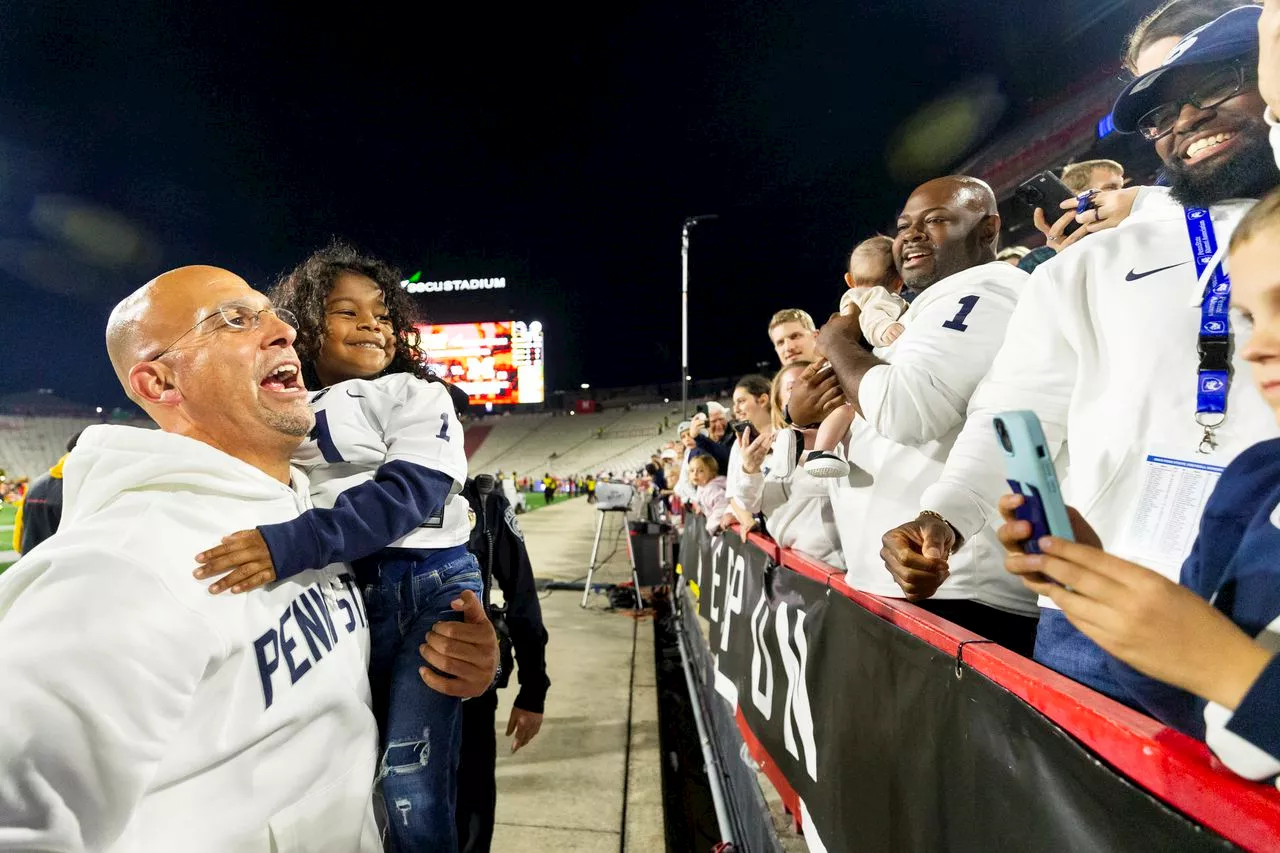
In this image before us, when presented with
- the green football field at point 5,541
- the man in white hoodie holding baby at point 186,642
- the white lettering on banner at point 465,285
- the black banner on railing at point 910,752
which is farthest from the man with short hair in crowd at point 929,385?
the white lettering on banner at point 465,285

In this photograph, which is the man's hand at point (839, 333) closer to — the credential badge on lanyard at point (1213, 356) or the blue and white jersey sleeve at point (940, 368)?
the blue and white jersey sleeve at point (940, 368)

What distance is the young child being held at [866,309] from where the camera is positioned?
6.92 ft

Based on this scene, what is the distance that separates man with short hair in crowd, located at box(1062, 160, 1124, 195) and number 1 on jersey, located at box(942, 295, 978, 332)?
1.32 metres

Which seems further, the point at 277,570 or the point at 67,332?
the point at 67,332

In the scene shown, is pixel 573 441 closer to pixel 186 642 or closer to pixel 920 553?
pixel 920 553

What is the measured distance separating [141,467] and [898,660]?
4.89 feet

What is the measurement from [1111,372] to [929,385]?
0.54m

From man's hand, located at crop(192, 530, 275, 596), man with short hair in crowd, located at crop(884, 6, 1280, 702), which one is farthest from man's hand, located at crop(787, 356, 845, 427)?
man's hand, located at crop(192, 530, 275, 596)

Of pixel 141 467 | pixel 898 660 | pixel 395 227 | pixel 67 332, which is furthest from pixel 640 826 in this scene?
pixel 67 332

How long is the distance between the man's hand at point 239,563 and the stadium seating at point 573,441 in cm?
3690

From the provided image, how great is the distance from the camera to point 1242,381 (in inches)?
38.9

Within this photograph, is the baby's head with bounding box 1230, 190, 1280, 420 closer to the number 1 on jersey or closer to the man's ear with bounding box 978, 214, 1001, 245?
the number 1 on jersey

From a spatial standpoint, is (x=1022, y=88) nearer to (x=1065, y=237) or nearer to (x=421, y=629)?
(x=1065, y=237)

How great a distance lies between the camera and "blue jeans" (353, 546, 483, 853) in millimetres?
1484
